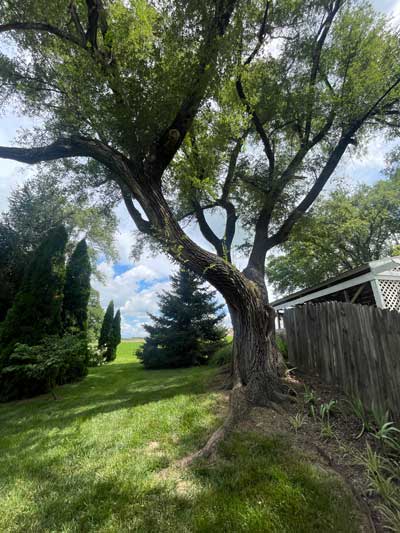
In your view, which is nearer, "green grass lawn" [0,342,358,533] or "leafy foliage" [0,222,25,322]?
"green grass lawn" [0,342,358,533]

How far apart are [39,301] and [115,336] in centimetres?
902

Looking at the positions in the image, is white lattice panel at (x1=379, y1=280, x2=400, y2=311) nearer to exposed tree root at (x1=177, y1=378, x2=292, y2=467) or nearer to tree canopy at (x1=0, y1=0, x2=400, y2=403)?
tree canopy at (x1=0, y1=0, x2=400, y2=403)

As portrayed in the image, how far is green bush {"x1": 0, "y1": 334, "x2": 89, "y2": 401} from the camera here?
4848 millimetres

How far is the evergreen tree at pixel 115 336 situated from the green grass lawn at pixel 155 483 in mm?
10763

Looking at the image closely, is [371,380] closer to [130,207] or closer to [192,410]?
[192,410]

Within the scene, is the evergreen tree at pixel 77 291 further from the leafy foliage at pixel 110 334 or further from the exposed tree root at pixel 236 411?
the exposed tree root at pixel 236 411

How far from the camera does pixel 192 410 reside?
3627mm

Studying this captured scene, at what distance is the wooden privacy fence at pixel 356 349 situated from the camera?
266cm

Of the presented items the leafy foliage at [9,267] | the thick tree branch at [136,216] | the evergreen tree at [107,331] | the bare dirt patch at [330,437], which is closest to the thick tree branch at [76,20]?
the thick tree branch at [136,216]

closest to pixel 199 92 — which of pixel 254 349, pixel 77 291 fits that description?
pixel 254 349

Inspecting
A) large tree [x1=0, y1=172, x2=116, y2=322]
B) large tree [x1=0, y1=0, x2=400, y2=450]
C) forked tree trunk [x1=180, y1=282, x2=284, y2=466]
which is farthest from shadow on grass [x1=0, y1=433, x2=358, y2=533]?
large tree [x1=0, y1=172, x2=116, y2=322]

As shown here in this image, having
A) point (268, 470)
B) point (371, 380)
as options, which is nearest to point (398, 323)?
point (371, 380)

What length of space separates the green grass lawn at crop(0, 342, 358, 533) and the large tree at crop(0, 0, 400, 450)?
721mm

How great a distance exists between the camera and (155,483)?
1.98 meters
